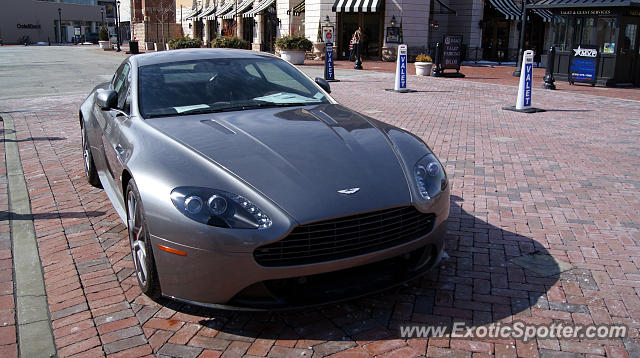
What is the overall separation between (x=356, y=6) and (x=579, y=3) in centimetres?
1526

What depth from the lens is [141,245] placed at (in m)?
3.33

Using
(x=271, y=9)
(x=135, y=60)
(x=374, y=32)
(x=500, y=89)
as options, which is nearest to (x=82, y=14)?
(x=271, y=9)

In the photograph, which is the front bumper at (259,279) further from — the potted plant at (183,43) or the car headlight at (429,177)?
the potted plant at (183,43)

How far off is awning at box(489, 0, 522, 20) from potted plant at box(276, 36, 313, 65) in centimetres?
1288

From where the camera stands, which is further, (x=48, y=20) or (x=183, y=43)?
(x=48, y=20)

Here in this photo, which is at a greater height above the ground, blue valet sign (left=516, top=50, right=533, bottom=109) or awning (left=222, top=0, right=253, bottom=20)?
awning (left=222, top=0, right=253, bottom=20)

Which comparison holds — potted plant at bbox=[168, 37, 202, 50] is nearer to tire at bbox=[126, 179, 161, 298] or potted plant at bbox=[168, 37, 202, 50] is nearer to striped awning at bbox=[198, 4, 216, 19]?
striped awning at bbox=[198, 4, 216, 19]

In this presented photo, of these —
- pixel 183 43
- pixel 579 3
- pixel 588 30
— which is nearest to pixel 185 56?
pixel 579 3

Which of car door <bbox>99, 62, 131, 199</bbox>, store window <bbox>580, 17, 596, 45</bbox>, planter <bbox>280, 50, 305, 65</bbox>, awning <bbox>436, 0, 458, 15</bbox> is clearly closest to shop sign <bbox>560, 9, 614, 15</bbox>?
store window <bbox>580, 17, 596, 45</bbox>

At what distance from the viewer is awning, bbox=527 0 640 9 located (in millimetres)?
16016

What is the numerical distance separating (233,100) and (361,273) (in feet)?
6.48

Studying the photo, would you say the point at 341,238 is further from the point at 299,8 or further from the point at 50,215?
the point at 299,8

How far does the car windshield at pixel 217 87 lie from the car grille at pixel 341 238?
171 cm

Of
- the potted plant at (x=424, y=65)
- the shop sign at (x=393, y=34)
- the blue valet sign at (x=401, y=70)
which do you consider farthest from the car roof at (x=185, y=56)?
the shop sign at (x=393, y=34)
